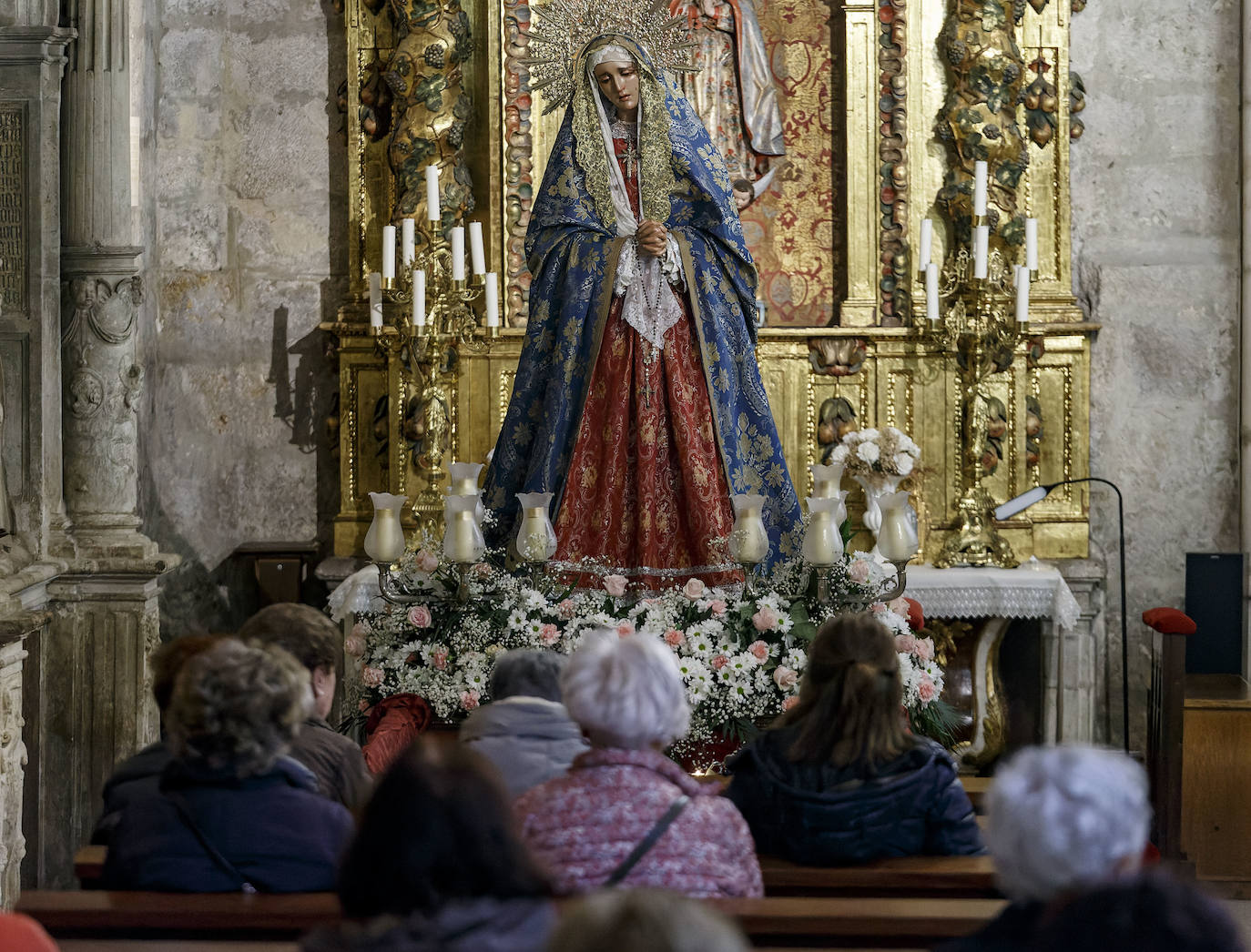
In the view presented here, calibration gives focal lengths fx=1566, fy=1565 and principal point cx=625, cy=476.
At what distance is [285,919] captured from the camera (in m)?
2.76

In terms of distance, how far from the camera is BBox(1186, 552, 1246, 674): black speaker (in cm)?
681

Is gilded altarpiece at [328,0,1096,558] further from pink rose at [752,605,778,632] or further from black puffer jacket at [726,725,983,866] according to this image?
black puffer jacket at [726,725,983,866]

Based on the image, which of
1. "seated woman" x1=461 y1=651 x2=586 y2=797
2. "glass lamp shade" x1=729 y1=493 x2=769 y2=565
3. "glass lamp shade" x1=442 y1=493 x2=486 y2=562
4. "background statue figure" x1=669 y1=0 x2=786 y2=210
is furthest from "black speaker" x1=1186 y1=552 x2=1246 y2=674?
"seated woman" x1=461 y1=651 x2=586 y2=797

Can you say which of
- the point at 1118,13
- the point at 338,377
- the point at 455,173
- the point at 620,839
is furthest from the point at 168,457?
the point at 620,839

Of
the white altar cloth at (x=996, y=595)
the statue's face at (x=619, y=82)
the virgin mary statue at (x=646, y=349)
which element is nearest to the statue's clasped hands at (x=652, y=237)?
the virgin mary statue at (x=646, y=349)

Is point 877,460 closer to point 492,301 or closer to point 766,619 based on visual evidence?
point 492,301

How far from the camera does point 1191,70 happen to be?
24.1ft

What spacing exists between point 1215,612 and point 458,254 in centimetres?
367

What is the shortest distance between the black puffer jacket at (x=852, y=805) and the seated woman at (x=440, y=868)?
1228 millimetres

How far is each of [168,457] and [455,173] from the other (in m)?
1.97

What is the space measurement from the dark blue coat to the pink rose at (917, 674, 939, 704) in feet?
7.48

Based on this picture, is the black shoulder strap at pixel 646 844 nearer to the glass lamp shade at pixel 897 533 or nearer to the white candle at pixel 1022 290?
the glass lamp shade at pixel 897 533

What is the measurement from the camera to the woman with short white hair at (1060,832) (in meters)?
2.10

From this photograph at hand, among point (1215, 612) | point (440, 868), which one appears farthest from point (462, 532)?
point (1215, 612)
